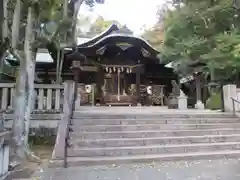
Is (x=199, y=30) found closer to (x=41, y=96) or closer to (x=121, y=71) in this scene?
(x=121, y=71)

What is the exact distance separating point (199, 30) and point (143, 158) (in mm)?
9954

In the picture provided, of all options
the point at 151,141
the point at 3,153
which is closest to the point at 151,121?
the point at 151,141

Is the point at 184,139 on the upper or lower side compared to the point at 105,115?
lower

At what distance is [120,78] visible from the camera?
16984 mm

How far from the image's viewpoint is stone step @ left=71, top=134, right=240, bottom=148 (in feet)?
20.1

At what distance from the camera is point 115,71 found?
16.5 meters

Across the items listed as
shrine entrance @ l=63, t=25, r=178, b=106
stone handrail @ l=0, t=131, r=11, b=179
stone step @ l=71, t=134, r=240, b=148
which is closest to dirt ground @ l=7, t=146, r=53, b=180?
stone handrail @ l=0, t=131, r=11, b=179

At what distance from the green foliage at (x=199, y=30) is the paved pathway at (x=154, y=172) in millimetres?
6750

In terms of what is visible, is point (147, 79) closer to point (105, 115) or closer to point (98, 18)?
point (105, 115)

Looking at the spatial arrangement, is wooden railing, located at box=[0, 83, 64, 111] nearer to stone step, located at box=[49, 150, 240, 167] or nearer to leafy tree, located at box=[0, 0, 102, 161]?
leafy tree, located at box=[0, 0, 102, 161]

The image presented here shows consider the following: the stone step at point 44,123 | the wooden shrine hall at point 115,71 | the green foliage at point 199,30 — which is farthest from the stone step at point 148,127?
the wooden shrine hall at point 115,71

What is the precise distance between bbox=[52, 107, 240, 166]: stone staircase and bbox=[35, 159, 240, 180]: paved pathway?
327 mm

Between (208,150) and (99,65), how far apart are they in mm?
10888

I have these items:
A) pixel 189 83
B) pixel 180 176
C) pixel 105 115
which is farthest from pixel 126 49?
pixel 180 176
